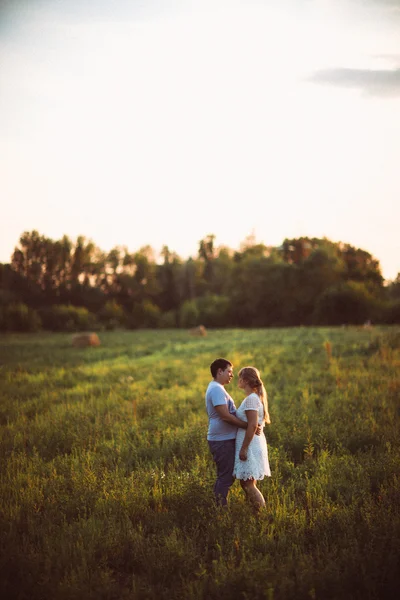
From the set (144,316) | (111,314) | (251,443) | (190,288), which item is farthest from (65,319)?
(251,443)

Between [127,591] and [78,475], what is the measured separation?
2.66m

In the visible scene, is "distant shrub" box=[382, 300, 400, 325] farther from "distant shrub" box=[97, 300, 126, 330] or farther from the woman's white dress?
the woman's white dress

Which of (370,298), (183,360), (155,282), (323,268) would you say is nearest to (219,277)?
(155,282)

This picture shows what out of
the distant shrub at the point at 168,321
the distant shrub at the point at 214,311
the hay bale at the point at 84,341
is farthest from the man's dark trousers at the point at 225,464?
the distant shrub at the point at 168,321

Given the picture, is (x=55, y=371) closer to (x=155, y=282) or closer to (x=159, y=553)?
(x=159, y=553)

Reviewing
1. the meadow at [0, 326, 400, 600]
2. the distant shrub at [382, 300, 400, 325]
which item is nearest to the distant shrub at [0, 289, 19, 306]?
the distant shrub at [382, 300, 400, 325]

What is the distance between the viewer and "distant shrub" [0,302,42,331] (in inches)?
2206

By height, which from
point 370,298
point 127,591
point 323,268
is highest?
point 323,268

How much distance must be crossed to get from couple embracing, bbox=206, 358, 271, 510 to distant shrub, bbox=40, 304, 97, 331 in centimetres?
5709

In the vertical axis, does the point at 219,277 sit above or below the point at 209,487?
above

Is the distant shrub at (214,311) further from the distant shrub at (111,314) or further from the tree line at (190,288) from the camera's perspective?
the distant shrub at (111,314)

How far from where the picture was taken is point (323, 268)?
217ft

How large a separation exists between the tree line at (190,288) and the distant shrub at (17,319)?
12cm

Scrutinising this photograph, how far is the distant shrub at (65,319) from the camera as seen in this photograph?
60.6 m
